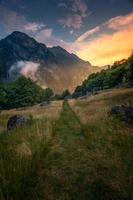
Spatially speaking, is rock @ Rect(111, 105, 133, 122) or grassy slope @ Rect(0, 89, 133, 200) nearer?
grassy slope @ Rect(0, 89, 133, 200)

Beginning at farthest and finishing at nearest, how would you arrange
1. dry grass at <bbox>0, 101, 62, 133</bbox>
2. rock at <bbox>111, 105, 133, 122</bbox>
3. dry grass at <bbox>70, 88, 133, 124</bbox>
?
1. dry grass at <bbox>0, 101, 62, 133</bbox>
2. dry grass at <bbox>70, 88, 133, 124</bbox>
3. rock at <bbox>111, 105, 133, 122</bbox>

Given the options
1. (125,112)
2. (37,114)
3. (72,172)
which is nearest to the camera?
(72,172)

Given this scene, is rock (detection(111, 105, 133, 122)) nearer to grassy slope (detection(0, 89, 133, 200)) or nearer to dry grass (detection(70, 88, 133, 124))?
dry grass (detection(70, 88, 133, 124))

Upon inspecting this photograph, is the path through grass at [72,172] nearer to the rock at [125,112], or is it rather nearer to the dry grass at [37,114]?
the rock at [125,112]

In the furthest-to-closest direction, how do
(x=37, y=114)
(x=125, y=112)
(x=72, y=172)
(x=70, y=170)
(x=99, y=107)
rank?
(x=37, y=114) < (x=99, y=107) < (x=125, y=112) < (x=70, y=170) < (x=72, y=172)

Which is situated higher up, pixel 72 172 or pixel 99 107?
pixel 99 107

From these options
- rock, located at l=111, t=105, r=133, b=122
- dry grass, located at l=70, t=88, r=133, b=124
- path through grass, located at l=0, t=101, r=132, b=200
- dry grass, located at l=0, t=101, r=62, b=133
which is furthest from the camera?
dry grass, located at l=0, t=101, r=62, b=133

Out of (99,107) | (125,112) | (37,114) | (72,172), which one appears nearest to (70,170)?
(72,172)

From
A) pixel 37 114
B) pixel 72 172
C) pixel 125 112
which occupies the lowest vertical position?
pixel 72 172

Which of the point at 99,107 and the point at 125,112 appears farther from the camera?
the point at 99,107

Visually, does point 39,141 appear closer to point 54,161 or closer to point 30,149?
point 30,149

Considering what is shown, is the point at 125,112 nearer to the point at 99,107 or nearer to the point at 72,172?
the point at 72,172

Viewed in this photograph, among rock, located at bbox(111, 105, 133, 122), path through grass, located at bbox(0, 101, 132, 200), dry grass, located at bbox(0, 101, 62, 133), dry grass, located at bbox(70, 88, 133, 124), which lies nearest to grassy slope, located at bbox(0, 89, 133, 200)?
path through grass, located at bbox(0, 101, 132, 200)

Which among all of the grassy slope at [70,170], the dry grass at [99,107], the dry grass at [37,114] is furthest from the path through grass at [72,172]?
the dry grass at [37,114]
